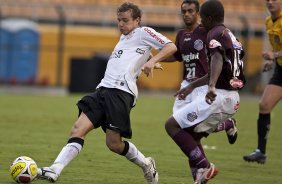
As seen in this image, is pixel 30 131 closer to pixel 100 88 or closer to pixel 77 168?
pixel 77 168

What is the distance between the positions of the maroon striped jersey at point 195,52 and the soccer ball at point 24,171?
229 cm

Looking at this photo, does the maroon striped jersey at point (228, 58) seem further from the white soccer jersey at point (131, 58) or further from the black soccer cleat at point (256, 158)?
the black soccer cleat at point (256, 158)

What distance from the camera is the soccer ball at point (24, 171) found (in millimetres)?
8781

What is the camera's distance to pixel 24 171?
8.78 metres

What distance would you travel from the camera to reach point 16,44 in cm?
3281

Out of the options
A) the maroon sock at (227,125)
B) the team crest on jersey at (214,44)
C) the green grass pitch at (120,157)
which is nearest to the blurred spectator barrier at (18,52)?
the green grass pitch at (120,157)

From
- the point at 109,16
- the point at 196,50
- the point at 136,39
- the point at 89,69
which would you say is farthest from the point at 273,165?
the point at 109,16

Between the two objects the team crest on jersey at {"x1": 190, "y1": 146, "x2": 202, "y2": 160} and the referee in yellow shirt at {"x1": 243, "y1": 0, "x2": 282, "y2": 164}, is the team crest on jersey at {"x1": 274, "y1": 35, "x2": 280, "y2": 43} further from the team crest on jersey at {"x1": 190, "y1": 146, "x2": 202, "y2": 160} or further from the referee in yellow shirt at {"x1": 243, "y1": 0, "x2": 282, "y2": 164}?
the team crest on jersey at {"x1": 190, "y1": 146, "x2": 202, "y2": 160}

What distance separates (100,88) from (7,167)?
5.75 feet

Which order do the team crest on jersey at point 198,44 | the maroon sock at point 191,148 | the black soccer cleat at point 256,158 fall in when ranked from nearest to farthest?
the maroon sock at point 191,148 < the team crest on jersey at point 198,44 < the black soccer cleat at point 256,158

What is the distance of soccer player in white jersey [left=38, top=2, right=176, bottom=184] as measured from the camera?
912 centimetres

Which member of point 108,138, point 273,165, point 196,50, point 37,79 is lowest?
point 37,79

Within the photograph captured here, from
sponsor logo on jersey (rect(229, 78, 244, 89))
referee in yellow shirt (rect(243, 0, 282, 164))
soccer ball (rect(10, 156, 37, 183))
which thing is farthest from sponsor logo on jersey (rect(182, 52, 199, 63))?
referee in yellow shirt (rect(243, 0, 282, 164))

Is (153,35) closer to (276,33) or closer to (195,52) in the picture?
(195,52)
